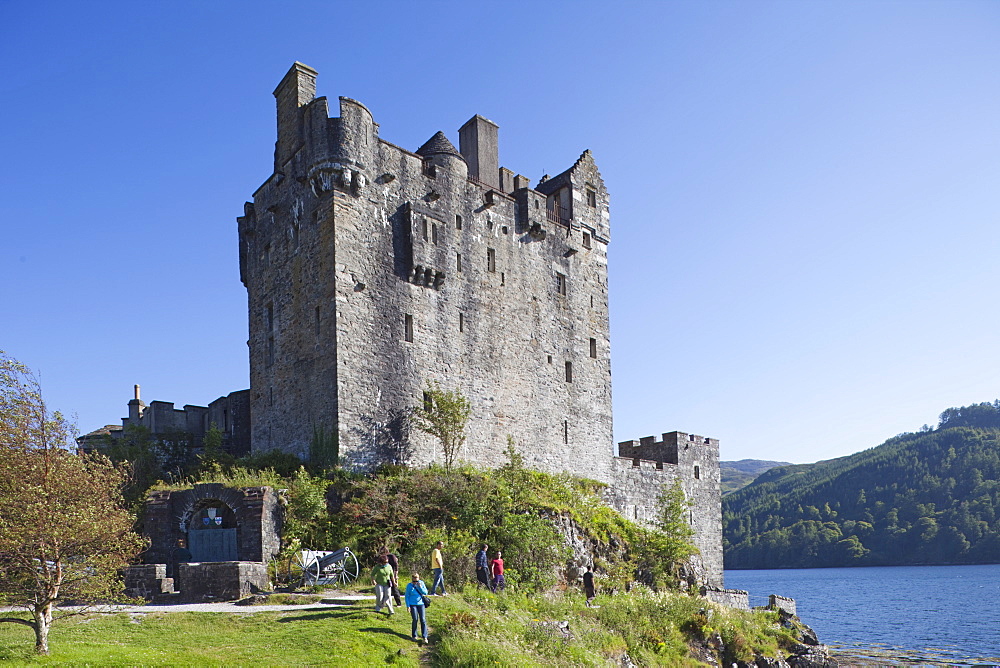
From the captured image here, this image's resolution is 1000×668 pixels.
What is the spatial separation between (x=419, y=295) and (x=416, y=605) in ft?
60.8

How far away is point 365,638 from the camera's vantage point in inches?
702

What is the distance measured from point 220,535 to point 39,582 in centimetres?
1087

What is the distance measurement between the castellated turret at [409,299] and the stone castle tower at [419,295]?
75mm

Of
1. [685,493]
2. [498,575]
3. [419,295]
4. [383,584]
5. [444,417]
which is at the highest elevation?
[419,295]

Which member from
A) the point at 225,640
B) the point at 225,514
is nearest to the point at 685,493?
the point at 225,514

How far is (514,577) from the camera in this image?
27.4 meters

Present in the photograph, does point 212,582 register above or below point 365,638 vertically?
above

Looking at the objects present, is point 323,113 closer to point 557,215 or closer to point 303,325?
point 303,325

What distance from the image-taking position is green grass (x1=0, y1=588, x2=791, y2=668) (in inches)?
630

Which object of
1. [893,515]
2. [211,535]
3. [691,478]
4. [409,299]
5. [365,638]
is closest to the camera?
[365,638]

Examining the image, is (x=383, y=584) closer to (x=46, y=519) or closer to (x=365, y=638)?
(x=365, y=638)

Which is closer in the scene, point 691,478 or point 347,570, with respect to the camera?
point 347,570

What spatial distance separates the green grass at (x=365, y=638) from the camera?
16000 mm

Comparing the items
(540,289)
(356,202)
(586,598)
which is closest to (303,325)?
(356,202)
